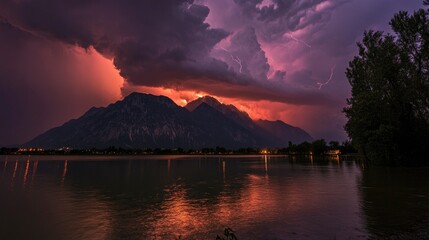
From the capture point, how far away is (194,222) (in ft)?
84.6

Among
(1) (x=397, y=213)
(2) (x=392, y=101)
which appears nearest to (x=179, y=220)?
(1) (x=397, y=213)

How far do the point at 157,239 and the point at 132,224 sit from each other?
5.25 metres

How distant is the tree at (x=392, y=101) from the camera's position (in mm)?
73312

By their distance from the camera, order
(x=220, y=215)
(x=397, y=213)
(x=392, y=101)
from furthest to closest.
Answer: (x=392, y=101), (x=220, y=215), (x=397, y=213)

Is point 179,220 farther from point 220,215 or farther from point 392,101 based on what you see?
point 392,101

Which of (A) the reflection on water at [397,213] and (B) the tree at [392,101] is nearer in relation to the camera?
(A) the reflection on water at [397,213]

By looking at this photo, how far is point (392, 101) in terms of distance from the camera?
79125 millimetres

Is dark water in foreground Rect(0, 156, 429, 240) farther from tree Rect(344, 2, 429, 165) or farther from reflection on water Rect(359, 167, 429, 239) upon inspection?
tree Rect(344, 2, 429, 165)

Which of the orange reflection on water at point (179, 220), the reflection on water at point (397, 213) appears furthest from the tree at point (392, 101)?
the orange reflection on water at point (179, 220)

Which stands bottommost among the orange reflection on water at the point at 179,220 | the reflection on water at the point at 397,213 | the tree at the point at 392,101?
the orange reflection on water at the point at 179,220

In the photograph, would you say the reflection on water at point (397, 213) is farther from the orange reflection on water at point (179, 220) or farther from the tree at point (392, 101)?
the tree at point (392, 101)

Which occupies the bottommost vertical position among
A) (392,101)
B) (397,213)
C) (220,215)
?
(220,215)

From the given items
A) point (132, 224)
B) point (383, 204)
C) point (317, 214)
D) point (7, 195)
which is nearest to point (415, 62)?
point (383, 204)

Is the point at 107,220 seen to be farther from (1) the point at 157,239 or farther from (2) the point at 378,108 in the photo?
(2) the point at 378,108
